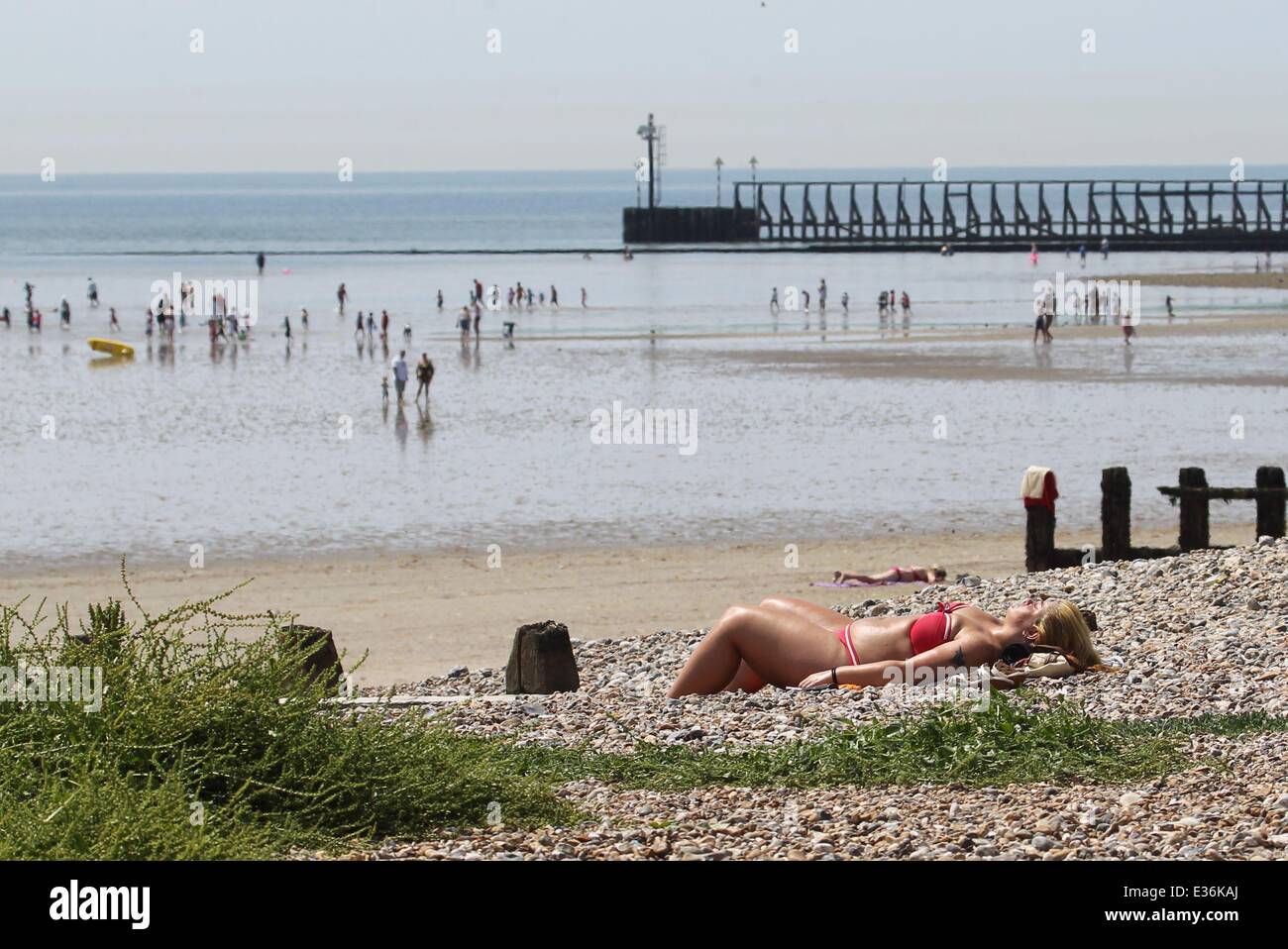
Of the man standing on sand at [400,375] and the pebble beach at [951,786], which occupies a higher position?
the man standing on sand at [400,375]

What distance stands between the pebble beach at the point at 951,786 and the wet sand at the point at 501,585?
→ 3.01 meters

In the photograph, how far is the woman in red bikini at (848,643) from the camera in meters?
8.32

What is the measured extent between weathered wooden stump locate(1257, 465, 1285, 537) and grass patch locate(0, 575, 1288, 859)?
7.33m

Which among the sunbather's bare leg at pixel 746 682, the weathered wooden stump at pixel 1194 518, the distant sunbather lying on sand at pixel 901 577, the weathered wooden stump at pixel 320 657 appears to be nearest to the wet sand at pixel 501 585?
the distant sunbather lying on sand at pixel 901 577

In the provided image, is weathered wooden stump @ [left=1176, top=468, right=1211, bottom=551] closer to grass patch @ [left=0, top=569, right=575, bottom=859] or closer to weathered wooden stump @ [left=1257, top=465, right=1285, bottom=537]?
weathered wooden stump @ [left=1257, top=465, right=1285, bottom=537]

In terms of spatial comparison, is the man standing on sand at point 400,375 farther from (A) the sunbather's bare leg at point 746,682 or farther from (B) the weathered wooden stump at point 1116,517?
(A) the sunbather's bare leg at point 746,682

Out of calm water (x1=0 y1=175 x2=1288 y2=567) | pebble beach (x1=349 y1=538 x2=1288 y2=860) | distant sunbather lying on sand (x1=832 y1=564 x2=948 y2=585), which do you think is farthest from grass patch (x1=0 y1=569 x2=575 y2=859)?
calm water (x1=0 y1=175 x2=1288 y2=567)

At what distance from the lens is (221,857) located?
5219mm

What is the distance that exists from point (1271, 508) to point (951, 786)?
28.6 ft

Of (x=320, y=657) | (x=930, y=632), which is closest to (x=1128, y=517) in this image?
(x=930, y=632)

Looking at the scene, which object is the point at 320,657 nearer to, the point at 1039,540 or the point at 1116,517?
the point at 1039,540
